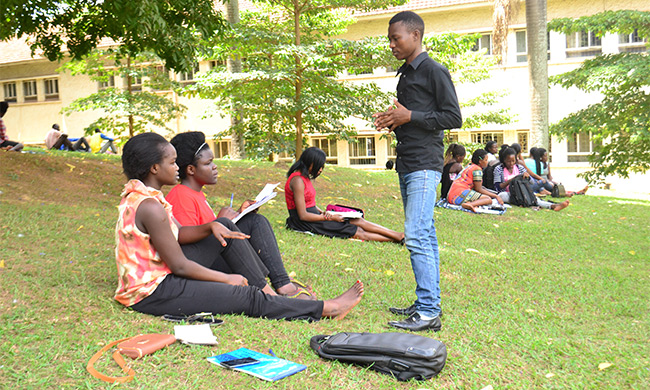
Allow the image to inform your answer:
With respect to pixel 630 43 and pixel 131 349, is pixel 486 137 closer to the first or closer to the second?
pixel 630 43

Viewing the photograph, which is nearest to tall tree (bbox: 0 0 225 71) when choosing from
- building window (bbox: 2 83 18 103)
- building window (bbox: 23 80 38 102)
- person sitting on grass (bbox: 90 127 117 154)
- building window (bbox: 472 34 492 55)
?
person sitting on grass (bbox: 90 127 117 154)

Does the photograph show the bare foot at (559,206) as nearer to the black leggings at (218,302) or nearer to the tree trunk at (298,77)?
the tree trunk at (298,77)

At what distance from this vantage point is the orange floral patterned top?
12.6 feet

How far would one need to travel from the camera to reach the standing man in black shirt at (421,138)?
415 cm

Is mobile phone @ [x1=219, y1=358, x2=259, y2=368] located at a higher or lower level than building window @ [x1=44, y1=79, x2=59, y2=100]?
lower

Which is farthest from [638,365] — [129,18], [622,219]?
[622,219]

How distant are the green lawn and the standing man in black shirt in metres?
0.35

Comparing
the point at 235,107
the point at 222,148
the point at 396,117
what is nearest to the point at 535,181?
the point at 235,107

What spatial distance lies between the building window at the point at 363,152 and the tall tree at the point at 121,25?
748 inches

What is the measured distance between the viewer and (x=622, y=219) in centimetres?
1176

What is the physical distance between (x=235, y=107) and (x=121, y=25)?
5466mm

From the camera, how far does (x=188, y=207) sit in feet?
14.9

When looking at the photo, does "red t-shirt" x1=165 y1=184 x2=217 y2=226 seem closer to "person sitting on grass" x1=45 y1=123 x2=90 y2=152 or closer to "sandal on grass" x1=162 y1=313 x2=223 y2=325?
"sandal on grass" x1=162 y1=313 x2=223 y2=325

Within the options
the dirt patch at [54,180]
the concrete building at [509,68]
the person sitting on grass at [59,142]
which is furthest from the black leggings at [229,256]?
the concrete building at [509,68]
